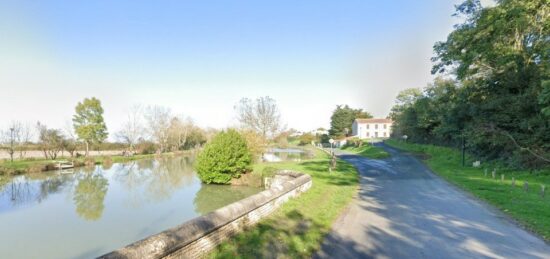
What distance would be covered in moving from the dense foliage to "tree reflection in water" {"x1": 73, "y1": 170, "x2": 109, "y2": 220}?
2135 centimetres

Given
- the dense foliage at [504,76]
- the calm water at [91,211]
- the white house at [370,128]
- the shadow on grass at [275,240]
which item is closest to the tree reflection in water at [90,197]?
the calm water at [91,211]

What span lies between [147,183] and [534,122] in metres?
25.6

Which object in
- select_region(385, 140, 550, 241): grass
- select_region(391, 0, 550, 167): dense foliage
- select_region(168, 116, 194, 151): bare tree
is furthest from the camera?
select_region(168, 116, 194, 151): bare tree

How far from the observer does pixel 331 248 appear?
6148 millimetres

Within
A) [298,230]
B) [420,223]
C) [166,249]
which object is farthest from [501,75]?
[166,249]

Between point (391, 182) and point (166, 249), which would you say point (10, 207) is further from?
point (391, 182)

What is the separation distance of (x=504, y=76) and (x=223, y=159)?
19.0 m

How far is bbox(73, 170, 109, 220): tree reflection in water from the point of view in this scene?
13431 millimetres

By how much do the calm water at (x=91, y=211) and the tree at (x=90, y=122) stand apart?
24.9 m

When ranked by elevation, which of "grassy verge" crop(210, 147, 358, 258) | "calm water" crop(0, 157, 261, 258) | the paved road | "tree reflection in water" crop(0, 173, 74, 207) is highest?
"grassy verge" crop(210, 147, 358, 258)

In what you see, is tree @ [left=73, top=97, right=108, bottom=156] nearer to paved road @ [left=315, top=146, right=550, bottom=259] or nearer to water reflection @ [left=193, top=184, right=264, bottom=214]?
water reflection @ [left=193, top=184, right=264, bottom=214]

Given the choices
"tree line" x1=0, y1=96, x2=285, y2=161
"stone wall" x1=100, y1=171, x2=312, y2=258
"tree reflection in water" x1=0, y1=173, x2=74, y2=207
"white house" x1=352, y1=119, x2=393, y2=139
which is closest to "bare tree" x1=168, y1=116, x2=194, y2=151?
"tree line" x1=0, y1=96, x2=285, y2=161

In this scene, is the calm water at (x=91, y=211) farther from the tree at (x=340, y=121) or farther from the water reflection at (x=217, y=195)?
the tree at (x=340, y=121)

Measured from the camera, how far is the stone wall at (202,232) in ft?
13.7
